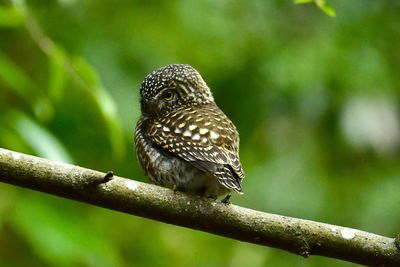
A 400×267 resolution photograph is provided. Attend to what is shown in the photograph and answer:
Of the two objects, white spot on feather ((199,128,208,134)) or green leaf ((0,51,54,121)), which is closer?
white spot on feather ((199,128,208,134))

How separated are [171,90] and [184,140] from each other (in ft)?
2.42

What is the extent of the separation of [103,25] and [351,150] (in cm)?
212

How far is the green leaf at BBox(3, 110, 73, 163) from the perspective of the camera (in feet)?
14.8

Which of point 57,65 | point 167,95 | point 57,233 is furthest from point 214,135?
point 57,233

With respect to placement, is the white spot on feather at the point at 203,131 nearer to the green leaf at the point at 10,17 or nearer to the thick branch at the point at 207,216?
the thick branch at the point at 207,216

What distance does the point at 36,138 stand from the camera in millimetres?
4590

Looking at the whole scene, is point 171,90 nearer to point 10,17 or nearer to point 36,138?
point 36,138

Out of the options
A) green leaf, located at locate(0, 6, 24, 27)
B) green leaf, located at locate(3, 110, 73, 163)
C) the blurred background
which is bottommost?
green leaf, located at locate(3, 110, 73, 163)

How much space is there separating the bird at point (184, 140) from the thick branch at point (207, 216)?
19cm

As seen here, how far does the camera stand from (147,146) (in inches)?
175

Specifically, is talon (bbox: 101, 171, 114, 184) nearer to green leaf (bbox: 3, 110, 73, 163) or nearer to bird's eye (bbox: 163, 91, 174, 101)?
green leaf (bbox: 3, 110, 73, 163)

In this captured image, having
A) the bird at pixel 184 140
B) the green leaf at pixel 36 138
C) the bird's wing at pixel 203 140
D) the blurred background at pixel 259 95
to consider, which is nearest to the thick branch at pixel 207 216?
the bird at pixel 184 140

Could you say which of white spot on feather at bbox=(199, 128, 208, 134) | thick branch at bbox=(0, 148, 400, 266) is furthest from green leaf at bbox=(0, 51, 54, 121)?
thick branch at bbox=(0, 148, 400, 266)

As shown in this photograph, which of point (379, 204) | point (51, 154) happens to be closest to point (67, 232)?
point (51, 154)
